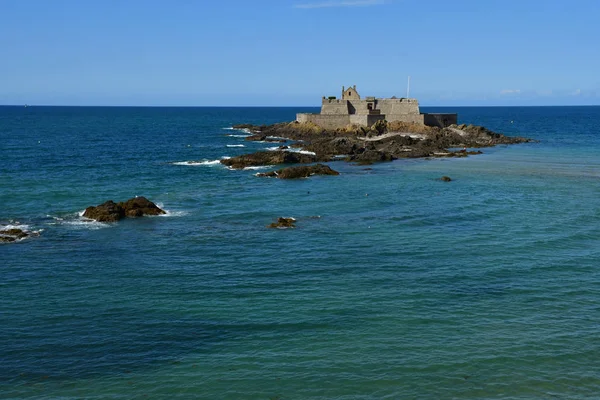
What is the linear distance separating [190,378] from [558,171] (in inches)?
2029

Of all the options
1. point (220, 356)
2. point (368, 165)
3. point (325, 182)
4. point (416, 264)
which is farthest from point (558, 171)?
point (220, 356)

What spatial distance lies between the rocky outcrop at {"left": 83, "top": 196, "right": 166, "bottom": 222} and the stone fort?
2216 inches

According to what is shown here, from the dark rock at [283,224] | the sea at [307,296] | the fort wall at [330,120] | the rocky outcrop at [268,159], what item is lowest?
the sea at [307,296]

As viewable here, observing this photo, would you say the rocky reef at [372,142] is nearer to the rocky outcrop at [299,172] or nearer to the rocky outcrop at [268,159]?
the rocky outcrop at [268,159]

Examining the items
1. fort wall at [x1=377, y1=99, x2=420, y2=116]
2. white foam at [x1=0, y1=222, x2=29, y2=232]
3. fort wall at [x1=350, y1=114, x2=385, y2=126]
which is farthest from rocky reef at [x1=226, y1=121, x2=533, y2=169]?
white foam at [x1=0, y1=222, x2=29, y2=232]

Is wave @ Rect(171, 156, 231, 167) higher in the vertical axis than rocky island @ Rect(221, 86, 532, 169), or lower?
lower

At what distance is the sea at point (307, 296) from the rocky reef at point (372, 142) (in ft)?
60.0

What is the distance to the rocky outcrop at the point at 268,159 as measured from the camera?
216 ft

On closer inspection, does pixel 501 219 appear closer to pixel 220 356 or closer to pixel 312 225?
pixel 312 225

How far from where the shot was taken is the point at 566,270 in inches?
1096

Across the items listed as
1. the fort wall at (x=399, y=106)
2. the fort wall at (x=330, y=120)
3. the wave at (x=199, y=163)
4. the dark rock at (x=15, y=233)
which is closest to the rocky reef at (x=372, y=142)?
the fort wall at (x=330, y=120)

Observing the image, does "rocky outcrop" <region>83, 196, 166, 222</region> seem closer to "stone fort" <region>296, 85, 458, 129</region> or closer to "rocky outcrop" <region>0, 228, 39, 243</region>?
"rocky outcrop" <region>0, 228, 39, 243</region>

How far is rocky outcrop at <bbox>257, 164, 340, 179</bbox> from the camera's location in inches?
2218

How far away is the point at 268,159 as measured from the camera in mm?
66938
